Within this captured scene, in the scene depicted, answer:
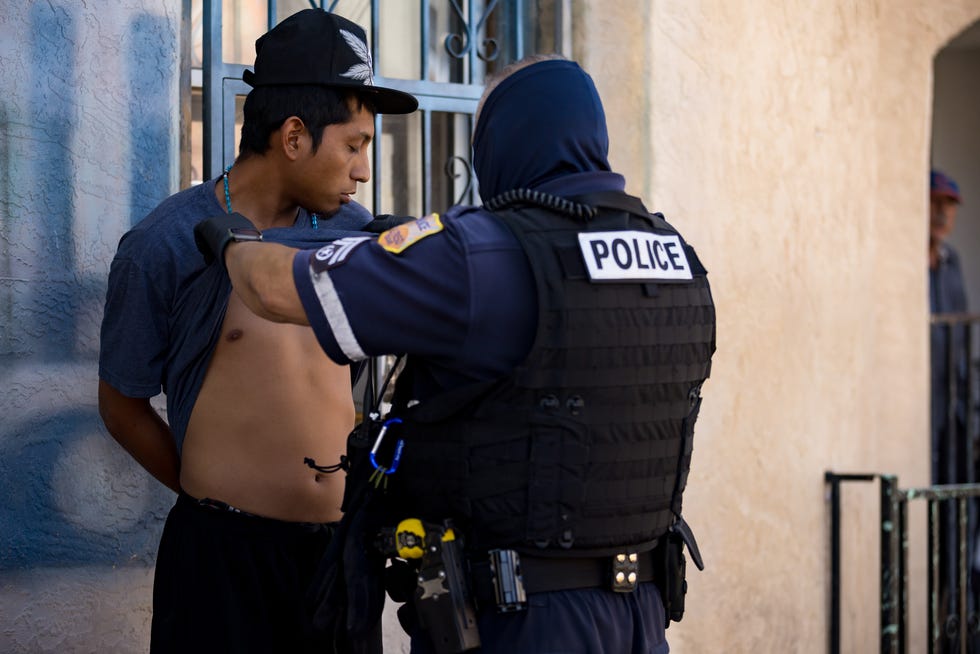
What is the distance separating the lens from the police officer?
2344mm

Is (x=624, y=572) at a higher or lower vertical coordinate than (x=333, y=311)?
lower

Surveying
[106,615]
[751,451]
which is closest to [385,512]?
[106,615]

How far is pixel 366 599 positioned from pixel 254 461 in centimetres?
55

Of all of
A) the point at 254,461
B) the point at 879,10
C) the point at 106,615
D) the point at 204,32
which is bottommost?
the point at 106,615

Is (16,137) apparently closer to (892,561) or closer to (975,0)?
(892,561)

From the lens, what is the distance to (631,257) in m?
2.46

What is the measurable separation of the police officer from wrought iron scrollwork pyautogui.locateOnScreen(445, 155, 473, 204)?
176 centimetres

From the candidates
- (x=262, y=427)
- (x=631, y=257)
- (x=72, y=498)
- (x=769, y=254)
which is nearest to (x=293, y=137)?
(x=262, y=427)

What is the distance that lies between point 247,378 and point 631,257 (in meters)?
0.95

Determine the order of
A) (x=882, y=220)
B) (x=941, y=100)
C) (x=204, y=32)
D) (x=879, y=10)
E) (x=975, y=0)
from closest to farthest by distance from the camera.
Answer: (x=204, y=32) → (x=879, y=10) → (x=882, y=220) → (x=975, y=0) → (x=941, y=100)

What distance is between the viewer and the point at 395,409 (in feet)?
8.27

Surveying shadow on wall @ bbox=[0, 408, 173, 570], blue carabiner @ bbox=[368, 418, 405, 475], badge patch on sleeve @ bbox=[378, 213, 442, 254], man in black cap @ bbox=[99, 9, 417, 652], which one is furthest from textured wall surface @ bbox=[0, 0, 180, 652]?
badge patch on sleeve @ bbox=[378, 213, 442, 254]

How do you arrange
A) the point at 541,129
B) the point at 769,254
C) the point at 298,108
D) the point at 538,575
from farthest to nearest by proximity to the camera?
the point at 769,254 < the point at 298,108 < the point at 541,129 < the point at 538,575

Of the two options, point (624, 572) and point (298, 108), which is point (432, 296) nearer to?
point (624, 572)
